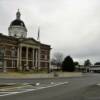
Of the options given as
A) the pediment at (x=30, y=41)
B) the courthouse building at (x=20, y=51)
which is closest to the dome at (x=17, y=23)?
the courthouse building at (x=20, y=51)

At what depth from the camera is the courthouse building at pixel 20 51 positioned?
3191 inches

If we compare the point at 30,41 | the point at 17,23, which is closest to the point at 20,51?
the point at 30,41

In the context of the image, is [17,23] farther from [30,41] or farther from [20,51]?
[20,51]

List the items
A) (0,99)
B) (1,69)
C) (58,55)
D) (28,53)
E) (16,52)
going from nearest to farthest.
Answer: (0,99), (1,69), (16,52), (28,53), (58,55)

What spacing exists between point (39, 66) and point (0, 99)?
3179 inches

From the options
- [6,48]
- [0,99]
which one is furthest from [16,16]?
[0,99]

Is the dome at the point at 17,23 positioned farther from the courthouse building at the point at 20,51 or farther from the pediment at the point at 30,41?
the pediment at the point at 30,41

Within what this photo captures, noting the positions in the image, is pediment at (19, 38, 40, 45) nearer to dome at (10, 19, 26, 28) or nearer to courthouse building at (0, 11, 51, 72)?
courthouse building at (0, 11, 51, 72)

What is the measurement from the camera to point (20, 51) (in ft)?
288

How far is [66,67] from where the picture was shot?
9500 centimetres

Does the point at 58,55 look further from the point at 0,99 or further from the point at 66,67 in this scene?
the point at 0,99

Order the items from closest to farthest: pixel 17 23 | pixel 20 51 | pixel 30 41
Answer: pixel 20 51
pixel 30 41
pixel 17 23

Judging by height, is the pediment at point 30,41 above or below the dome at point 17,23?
below

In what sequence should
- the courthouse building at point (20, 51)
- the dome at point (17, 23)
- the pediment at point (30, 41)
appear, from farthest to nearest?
the dome at point (17, 23), the pediment at point (30, 41), the courthouse building at point (20, 51)
